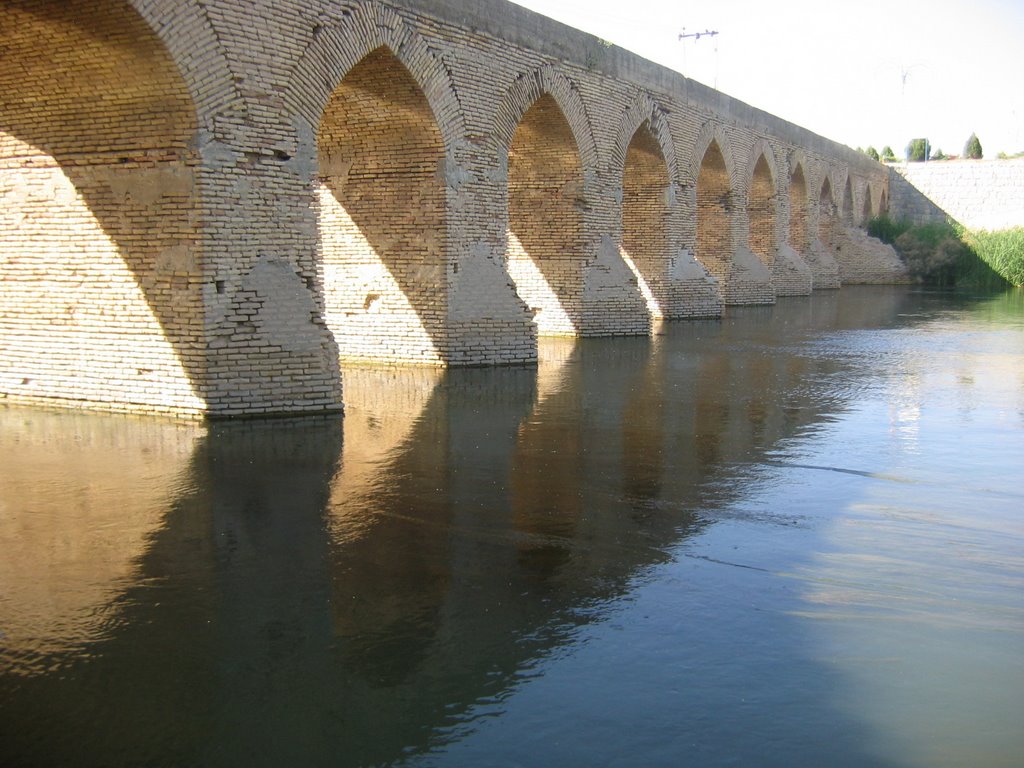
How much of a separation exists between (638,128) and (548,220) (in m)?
2.48

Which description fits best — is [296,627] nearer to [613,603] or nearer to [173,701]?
[173,701]

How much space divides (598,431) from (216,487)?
9.22 ft

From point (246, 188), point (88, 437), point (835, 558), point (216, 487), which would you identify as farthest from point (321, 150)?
point (835, 558)

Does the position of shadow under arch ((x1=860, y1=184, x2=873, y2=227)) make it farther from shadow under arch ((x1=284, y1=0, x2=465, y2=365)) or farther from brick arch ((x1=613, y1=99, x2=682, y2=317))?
shadow under arch ((x1=284, y1=0, x2=465, y2=365))

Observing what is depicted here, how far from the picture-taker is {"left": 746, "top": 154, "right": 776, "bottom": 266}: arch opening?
72.4 ft

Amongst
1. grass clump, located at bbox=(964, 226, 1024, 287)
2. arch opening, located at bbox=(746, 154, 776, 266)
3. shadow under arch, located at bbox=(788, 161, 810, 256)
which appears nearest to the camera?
arch opening, located at bbox=(746, 154, 776, 266)

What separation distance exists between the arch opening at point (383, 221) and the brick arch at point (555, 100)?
114cm

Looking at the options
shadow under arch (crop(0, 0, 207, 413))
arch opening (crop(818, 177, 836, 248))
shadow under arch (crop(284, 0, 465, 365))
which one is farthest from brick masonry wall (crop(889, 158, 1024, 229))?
shadow under arch (crop(0, 0, 207, 413))

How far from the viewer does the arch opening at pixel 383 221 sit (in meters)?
10.0

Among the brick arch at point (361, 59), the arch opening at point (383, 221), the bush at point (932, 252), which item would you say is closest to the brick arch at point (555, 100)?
the brick arch at point (361, 59)

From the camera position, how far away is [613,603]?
151 inches

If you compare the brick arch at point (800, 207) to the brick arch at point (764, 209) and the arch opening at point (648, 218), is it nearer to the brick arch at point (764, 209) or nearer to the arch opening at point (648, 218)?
the brick arch at point (764, 209)

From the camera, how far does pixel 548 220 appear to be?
13.4 metres

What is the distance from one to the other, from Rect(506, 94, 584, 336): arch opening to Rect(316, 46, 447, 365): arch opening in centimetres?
258
